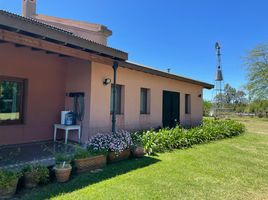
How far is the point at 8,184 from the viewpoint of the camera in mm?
4070

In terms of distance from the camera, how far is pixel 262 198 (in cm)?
452

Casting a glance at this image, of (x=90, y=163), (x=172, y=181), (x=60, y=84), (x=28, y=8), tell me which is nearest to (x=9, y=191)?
(x=90, y=163)

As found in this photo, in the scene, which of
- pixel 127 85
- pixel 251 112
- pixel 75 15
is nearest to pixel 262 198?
pixel 127 85

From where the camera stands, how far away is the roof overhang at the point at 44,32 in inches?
178

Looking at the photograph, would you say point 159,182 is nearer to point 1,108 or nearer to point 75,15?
point 1,108

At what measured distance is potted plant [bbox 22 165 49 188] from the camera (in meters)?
4.52

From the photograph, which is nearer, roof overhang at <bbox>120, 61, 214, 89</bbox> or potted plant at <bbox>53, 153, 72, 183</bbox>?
potted plant at <bbox>53, 153, 72, 183</bbox>

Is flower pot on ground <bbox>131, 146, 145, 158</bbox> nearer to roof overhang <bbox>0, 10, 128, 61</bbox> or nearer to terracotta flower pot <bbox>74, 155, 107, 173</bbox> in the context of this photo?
terracotta flower pot <bbox>74, 155, 107, 173</bbox>

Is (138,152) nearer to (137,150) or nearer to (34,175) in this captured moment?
(137,150)

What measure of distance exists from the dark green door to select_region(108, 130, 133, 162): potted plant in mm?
5669

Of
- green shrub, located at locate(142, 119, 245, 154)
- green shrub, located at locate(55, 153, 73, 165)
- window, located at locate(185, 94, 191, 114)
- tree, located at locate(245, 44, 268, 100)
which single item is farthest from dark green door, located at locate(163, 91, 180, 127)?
tree, located at locate(245, 44, 268, 100)

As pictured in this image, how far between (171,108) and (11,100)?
324 inches

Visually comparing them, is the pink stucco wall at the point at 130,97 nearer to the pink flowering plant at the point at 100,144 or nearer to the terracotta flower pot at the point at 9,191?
the pink flowering plant at the point at 100,144

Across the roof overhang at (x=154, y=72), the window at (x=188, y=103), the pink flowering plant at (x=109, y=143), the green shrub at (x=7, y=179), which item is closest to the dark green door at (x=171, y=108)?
the roof overhang at (x=154, y=72)
